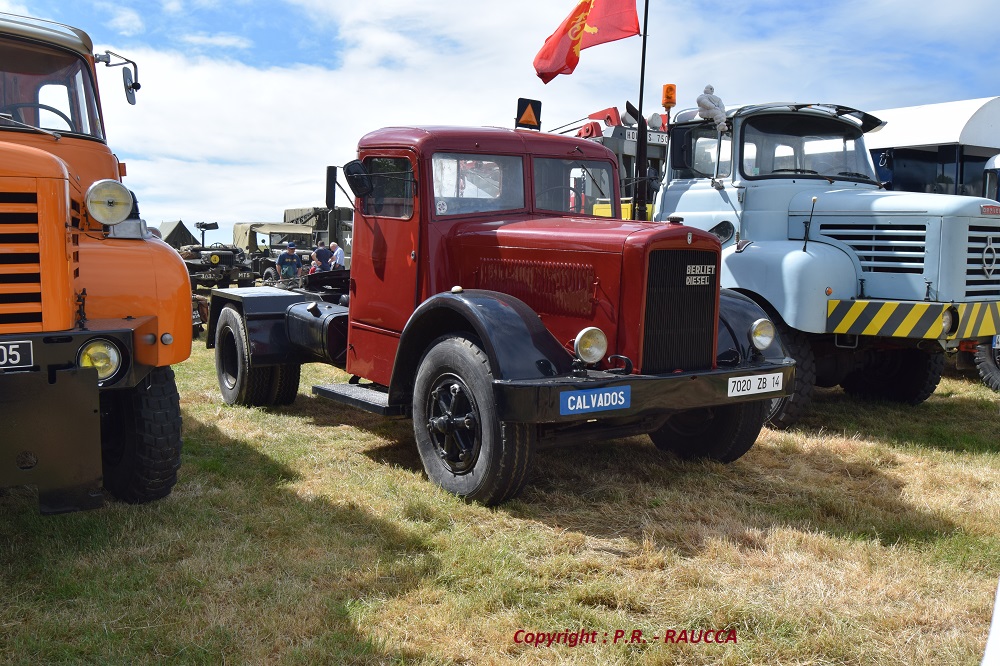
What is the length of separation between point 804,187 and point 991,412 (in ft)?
8.24

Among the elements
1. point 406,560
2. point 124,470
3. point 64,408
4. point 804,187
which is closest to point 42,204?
point 64,408

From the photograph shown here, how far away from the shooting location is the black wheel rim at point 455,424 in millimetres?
4648

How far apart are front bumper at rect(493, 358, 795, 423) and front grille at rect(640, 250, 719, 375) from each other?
17 cm

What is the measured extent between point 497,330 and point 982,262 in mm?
4247

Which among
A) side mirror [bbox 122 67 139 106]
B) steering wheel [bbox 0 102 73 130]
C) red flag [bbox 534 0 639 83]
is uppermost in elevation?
red flag [bbox 534 0 639 83]

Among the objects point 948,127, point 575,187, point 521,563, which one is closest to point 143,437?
point 521,563

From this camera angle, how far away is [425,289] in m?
5.39

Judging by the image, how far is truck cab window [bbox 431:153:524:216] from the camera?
213 inches

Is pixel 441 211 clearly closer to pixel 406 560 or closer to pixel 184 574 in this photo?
pixel 406 560

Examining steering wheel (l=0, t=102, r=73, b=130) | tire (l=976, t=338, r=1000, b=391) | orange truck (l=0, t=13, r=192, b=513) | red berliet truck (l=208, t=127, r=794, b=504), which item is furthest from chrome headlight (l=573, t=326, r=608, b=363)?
tire (l=976, t=338, r=1000, b=391)

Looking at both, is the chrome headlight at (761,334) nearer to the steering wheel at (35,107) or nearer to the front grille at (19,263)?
the front grille at (19,263)

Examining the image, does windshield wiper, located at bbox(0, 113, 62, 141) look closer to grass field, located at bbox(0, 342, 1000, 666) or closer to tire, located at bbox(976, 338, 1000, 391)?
grass field, located at bbox(0, 342, 1000, 666)

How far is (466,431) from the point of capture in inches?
189

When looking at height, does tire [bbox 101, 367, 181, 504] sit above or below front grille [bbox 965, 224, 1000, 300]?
below
